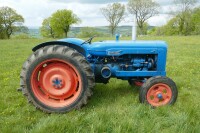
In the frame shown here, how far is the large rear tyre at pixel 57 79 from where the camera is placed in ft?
13.5

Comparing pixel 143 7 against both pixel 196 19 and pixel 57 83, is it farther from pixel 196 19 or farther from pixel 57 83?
Result: pixel 57 83

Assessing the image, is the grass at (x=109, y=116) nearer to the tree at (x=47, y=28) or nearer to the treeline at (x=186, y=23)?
the treeline at (x=186, y=23)

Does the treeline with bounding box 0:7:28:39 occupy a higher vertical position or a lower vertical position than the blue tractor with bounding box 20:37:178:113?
higher

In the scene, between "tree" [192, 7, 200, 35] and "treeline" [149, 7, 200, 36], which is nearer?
"tree" [192, 7, 200, 35]

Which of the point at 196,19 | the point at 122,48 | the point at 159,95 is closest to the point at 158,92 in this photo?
the point at 159,95

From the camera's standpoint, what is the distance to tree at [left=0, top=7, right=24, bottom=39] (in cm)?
5089

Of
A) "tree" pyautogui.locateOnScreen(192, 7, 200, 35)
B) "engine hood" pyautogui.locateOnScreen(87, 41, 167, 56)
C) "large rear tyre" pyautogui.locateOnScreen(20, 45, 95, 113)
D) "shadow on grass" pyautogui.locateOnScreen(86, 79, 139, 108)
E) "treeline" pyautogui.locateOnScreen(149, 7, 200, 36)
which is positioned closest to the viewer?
"large rear tyre" pyautogui.locateOnScreen(20, 45, 95, 113)

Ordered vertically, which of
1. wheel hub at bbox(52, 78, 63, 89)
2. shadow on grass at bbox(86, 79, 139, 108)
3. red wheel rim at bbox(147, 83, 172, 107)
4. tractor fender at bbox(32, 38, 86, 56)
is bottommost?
shadow on grass at bbox(86, 79, 139, 108)

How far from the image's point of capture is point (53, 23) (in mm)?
58375

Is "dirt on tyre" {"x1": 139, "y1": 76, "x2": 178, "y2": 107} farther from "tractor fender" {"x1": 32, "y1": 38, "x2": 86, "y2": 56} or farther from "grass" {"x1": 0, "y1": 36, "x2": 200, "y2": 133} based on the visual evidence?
"tractor fender" {"x1": 32, "y1": 38, "x2": 86, "y2": 56}

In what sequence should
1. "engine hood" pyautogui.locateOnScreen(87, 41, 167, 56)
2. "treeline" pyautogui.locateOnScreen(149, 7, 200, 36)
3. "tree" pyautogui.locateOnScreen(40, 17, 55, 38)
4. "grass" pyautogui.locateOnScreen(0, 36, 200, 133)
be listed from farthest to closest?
1. "tree" pyautogui.locateOnScreen(40, 17, 55, 38)
2. "treeline" pyautogui.locateOnScreen(149, 7, 200, 36)
3. "engine hood" pyautogui.locateOnScreen(87, 41, 167, 56)
4. "grass" pyautogui.locateOnScreen(0, 36, 200, 133)

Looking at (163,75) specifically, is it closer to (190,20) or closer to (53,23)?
(190,20)

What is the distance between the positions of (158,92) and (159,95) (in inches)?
2.2

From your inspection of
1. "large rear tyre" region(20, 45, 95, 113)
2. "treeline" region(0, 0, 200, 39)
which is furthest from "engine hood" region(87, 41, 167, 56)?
"treeline" region(0, 0, 200, 39)
